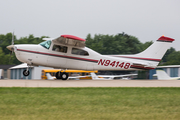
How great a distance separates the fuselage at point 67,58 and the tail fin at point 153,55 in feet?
2.29

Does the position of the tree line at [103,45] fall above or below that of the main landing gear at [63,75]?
above

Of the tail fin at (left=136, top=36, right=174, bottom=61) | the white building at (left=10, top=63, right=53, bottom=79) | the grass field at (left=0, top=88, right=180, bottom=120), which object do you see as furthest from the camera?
the white building at (left=10, top=63, right=53, bottom=79)

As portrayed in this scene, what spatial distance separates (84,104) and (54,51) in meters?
8.28

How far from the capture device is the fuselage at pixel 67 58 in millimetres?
14430

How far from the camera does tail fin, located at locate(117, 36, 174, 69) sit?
1546 centimetres

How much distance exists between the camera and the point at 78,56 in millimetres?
15055

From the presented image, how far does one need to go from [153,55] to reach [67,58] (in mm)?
5544

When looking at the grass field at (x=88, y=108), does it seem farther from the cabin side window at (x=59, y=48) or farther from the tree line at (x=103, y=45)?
the tree line at (x=103, y=45)

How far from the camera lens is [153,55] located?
15703 mm

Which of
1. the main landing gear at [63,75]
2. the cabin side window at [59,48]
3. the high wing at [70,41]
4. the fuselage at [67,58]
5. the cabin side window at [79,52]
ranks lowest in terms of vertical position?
the main landing gear at [63,75]

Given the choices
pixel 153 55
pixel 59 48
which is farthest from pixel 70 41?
pixel 153 55

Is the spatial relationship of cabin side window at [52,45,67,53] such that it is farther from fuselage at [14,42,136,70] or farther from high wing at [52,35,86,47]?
high wing at [52,35,86,47]

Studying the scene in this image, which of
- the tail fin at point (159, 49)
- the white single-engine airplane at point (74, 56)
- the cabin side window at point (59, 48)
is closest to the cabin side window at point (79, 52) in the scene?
the white single-engine airplane at point (74, 56)

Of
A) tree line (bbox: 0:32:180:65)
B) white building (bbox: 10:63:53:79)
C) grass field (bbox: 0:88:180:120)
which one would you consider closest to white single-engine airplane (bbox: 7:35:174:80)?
grass field (bbox: 0:88:180:120)
